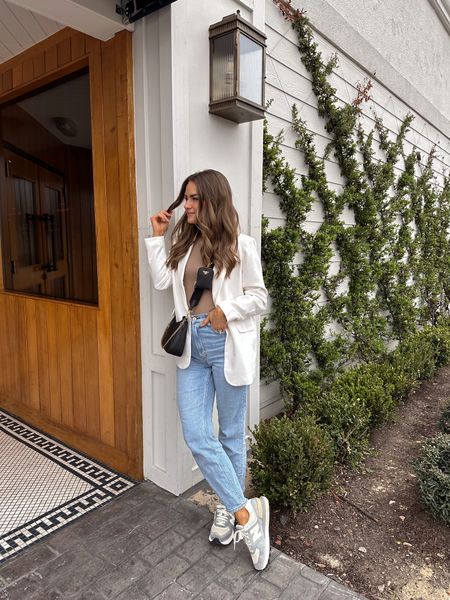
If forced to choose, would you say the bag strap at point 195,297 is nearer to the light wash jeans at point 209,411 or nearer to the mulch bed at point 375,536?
the light wash jeans at point 209,411

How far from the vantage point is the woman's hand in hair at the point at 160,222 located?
198 centimetres

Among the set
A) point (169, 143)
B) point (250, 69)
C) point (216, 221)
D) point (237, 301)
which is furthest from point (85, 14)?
point (237, 301)

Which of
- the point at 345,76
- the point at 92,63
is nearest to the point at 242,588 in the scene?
the point at 92,63

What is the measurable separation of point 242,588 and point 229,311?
1.09 metres

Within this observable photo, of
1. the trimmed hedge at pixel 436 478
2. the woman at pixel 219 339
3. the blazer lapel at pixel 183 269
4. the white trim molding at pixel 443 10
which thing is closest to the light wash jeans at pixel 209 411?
the woman at pixel 219 339

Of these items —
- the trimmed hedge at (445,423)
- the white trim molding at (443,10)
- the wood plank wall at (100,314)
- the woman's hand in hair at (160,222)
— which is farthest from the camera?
the white trim molding at (443,10)

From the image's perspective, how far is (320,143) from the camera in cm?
368

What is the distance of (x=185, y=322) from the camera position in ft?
6.02

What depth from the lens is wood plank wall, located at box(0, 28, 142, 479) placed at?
2201 millimetres

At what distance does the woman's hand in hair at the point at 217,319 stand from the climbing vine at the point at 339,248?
1461mm

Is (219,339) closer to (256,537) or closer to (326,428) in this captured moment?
(256,537)

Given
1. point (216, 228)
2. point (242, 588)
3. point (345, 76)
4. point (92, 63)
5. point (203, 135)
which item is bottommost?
point (242, 588)

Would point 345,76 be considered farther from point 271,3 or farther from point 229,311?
point 229,311

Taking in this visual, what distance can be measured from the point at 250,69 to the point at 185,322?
1386mm
